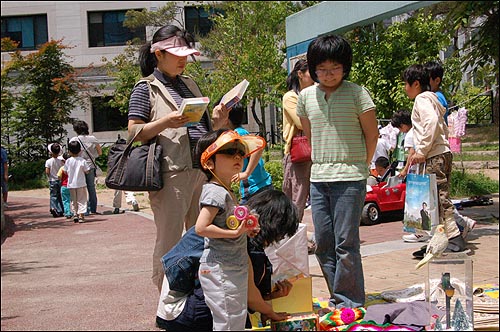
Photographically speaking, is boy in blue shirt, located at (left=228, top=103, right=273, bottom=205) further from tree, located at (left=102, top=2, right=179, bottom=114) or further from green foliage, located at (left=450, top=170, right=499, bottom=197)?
tree, located at (left=102, top=2, right=179, bottom=114)

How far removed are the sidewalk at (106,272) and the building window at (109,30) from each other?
6232 millimetres

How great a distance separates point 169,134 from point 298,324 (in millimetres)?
1397

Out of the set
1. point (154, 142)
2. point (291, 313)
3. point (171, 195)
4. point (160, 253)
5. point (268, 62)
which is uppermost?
point (268, 62)

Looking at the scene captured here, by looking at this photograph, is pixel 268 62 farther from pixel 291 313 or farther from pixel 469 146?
pixel 291 313

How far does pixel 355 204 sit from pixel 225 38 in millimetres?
6345

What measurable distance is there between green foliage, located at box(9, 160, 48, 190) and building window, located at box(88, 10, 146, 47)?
3.99m

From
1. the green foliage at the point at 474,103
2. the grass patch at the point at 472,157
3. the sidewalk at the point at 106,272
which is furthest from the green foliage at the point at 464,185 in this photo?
the green foliage at the point at 474,103

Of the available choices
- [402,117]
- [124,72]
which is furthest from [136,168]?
[124,72]

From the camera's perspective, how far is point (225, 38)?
1029cm

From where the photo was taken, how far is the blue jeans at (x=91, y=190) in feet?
40.8

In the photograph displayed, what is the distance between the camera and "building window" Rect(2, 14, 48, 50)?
14484 mm

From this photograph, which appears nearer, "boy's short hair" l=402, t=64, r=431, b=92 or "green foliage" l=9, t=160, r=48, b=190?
"boy's short hair" l=402, t=64, r=431, b=92

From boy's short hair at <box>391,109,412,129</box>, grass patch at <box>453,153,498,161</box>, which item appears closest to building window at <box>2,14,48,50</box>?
boy's short hair at <box>391,109,412,129</box>

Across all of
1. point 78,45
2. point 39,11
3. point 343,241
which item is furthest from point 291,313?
point 78,45
